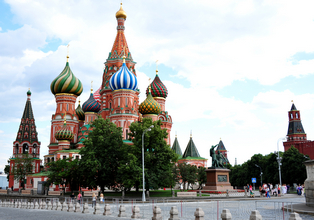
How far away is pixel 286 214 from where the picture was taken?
13328mm

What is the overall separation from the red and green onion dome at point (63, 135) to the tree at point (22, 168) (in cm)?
1426

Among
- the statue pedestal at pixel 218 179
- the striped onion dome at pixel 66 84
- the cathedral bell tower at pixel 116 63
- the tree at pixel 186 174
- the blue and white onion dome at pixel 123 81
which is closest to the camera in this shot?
the statue pedestal at pixel 218 179

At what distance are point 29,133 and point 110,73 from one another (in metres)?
30.4

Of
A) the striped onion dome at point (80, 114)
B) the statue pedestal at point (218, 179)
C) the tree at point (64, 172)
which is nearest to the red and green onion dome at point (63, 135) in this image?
the striped onion dome at point (80, 114)

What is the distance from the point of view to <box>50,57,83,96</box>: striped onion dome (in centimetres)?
6781

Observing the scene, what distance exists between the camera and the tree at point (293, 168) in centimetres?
5964

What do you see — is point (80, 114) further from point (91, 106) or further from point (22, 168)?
point (22, 168)

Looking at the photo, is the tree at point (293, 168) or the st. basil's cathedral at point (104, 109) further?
the tree at point (293, 168)

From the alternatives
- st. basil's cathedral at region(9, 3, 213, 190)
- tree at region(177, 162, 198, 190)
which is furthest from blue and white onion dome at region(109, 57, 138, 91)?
tree at region(177, 162, 198, 190)

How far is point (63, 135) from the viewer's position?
62.8m

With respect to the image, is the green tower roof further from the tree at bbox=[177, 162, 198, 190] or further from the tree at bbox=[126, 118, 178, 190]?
the tree at bbox=[126, 118, 178, 190]

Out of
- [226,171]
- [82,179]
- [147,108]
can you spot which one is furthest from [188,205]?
[147,108]

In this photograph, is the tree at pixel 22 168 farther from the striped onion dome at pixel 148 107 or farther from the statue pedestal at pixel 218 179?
the statue pedestal at pixel 218 179

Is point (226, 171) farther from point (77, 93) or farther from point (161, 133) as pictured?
point (77, 93)
